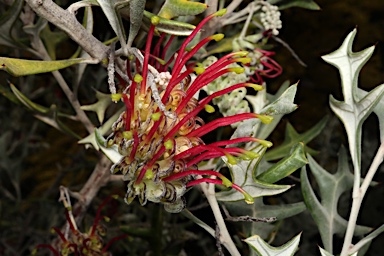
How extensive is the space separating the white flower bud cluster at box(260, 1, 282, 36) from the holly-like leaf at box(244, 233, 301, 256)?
0.34 metres

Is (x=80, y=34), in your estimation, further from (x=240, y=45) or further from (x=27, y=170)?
(x=27, y=170)

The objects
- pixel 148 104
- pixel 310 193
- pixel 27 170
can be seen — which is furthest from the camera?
pixel 27 170

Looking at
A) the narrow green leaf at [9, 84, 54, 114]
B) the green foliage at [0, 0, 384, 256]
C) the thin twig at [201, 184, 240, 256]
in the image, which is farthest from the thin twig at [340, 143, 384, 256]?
the narrow green leaf at [9, 84, 54, 114]

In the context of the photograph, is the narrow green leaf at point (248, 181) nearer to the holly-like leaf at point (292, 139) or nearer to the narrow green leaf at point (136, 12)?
the narrow green leaf at point (136, 12)

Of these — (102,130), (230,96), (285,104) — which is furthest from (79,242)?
(285,104)

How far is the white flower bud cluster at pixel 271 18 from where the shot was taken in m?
0.81

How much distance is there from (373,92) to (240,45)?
24 cm

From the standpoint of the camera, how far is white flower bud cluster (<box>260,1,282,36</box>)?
2.66 feet

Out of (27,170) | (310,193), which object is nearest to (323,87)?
(27,170)

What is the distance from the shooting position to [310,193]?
2.26 feet

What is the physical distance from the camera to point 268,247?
55cm

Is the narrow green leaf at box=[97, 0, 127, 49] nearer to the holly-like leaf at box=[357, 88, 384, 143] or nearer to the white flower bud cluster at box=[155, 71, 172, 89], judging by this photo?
the white flower bud cluster at box=[155, 71, 172, 89]

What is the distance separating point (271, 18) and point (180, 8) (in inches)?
11.7

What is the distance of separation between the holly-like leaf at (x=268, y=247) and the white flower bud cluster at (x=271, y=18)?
13.4 inches
